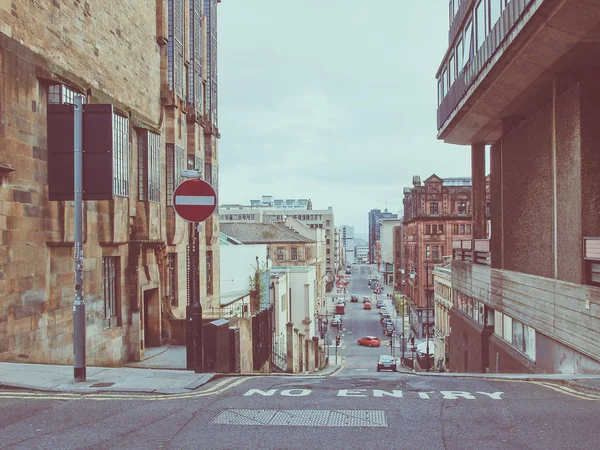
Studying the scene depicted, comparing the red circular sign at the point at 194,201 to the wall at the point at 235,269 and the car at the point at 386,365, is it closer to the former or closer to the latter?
the wall at the point at 235,269

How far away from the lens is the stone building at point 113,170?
1140cm

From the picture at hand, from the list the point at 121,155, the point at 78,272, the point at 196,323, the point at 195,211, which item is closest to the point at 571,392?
the point at 196,323

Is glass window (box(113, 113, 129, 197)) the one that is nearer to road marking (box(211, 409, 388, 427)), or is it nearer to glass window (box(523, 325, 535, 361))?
road marking (box(211, 409, 388, 427))

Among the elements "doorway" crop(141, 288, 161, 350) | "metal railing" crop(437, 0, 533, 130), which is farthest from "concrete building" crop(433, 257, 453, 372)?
"doorway" crop(141, 288, 161, 350)

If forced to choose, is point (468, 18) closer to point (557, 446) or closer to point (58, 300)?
point (58, 300)

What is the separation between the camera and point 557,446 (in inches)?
235

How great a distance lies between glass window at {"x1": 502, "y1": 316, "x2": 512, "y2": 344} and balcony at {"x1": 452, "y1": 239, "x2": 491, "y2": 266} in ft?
9.78

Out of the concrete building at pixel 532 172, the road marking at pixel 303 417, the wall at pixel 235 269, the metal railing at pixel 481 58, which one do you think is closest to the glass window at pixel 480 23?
the concrete building at pixel 532 172

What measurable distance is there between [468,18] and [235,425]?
18491 mm

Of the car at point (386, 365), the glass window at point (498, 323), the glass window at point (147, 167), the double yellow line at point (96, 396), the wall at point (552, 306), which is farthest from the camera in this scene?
the car at point (386, 365)

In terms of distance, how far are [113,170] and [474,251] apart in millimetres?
16578

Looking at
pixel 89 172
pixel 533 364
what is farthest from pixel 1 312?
pixel 533 364

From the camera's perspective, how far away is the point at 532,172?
60.6 ft

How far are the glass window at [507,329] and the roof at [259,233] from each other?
52.3 meters
